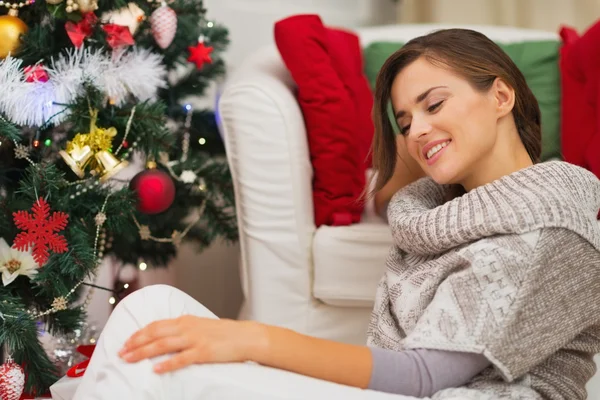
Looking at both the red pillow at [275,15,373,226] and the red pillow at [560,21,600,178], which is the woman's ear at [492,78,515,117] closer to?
the red pillow at [275,15,373,226]

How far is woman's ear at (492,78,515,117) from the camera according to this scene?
1.22m

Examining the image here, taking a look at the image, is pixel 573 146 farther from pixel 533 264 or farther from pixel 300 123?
pixel 533 264

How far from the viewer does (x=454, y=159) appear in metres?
1.18

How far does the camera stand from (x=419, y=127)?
1.19 metres

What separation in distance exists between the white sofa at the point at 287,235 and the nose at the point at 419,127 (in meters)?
0.50

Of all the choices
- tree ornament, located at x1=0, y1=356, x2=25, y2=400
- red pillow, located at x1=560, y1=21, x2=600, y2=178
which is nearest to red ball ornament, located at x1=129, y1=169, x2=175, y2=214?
tree ornament, located at x1=0, y1=356, x2=25, y2=400

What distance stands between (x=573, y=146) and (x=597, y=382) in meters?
0.88

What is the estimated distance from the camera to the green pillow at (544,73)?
2.03 meters

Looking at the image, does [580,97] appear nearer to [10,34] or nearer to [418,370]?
[418,370]

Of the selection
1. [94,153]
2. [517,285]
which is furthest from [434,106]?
[94,153]

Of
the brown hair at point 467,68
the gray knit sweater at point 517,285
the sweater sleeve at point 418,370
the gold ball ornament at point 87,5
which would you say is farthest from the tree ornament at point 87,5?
the sweater sleeve at point 418,370

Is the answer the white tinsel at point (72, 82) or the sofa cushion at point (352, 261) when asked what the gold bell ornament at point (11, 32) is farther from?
the sofa cushion at point (352, 261)

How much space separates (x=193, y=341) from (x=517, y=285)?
1.38ft

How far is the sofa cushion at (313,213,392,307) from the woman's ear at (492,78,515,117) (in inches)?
20.1
